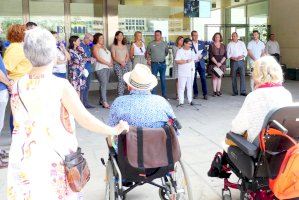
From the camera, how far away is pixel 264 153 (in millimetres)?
2701

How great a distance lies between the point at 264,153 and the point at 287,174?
0.23 meters

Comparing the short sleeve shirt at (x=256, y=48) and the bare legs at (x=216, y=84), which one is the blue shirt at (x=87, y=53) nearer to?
the bare legs at (x=216, y=84)

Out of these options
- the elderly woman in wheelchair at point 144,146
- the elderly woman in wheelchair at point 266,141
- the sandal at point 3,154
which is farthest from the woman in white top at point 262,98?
the sandal at point 3,154

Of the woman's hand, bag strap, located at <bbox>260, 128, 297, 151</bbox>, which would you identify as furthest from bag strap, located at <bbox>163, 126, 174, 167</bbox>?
bag strap, located at <bbox>260, 128, 297, 151</bbox>

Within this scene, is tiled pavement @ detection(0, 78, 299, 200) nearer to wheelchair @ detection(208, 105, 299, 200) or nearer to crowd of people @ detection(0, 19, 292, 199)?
wheelchair @ detection(208, 105, 299, 200)

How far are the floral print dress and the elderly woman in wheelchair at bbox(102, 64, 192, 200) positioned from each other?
69 cm

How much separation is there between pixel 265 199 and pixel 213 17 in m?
12.7

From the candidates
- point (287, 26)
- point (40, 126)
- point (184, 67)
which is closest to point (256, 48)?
point (184, 67)

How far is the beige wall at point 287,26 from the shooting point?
13.4 metres

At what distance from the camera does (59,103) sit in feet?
7.18

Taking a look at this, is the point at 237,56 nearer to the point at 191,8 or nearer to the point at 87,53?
the point at 87,53

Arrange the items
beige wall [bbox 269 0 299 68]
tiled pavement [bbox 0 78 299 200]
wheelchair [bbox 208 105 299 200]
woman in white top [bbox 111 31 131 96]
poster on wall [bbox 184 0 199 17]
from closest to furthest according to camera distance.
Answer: wheelchair [bbox 208 105 299 200] → tiled pavement [bbox 0 78 299 200] → woman in white top [bbox 111 31 131 96] → poster on wall [bbox 184 0 199 17] → beige wall [bbox 269 0 299 68]

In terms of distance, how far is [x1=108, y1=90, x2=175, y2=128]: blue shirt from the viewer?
9.82 ft

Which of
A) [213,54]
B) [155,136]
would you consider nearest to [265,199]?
[155,136]
